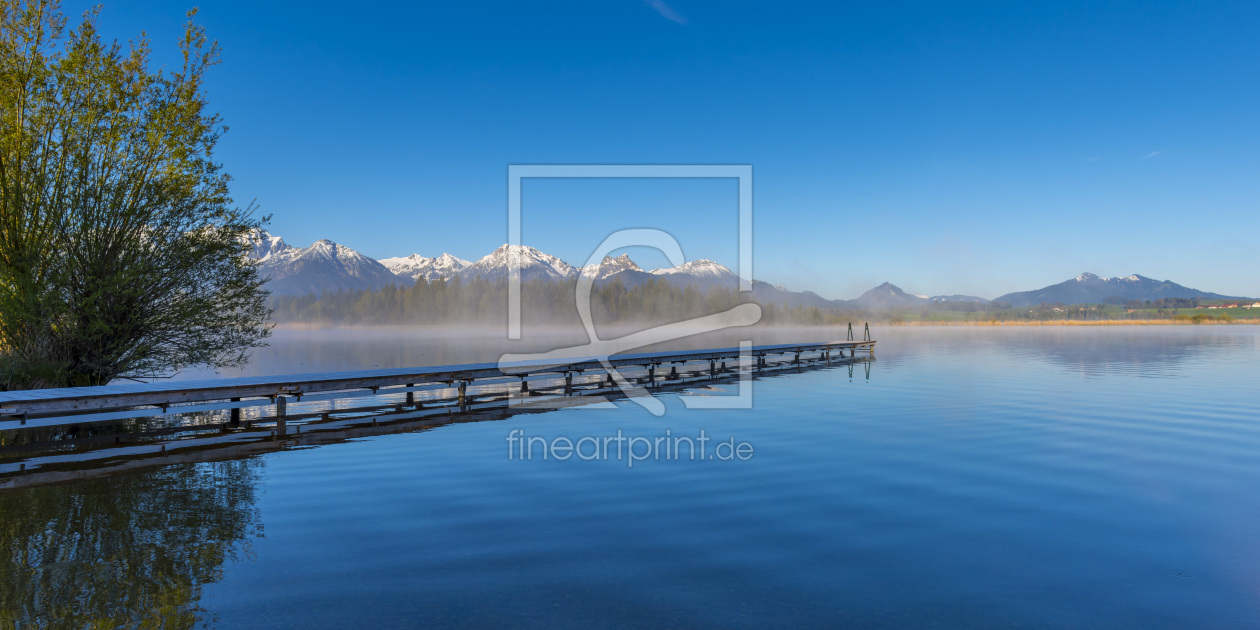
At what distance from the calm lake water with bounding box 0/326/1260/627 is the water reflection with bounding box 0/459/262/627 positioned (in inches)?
1.4

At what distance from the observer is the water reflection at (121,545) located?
5.84 meters

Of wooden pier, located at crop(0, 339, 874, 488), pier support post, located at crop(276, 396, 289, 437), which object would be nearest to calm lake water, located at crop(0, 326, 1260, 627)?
A: pier support post, located at crop(276, 396, 289, 437)

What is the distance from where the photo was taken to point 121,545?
24.9 ft

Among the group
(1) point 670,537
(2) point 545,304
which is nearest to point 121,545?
(1) point 670,537

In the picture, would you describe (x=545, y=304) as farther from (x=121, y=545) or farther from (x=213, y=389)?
(x=121, y=545)

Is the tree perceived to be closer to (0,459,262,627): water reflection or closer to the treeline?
(0,459,262,627): water reflection

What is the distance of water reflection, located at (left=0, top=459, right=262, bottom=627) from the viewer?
5844 mm

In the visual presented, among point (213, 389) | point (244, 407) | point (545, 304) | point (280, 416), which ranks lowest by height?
point (244, 407)

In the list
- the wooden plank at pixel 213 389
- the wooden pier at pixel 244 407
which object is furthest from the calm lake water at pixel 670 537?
the wooden plank at pixel 213 389

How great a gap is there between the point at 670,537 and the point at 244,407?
1806cm

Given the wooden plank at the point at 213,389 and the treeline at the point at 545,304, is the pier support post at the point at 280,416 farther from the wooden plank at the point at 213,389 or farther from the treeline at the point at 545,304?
the treeline at the point at 545,304

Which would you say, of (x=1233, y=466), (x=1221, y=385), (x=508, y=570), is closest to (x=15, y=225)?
(x=508, y=570)

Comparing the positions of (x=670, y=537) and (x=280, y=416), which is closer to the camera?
(x=670, y=537)

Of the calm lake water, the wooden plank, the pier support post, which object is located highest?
the wooden plank
